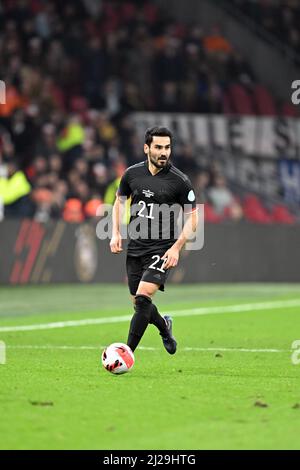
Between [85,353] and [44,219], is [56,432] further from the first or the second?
[44,219]

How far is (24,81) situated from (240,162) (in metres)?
6.80

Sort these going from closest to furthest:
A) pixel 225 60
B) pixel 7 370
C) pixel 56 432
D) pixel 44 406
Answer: pixel 56 432, pixel 44 406, pixel 7 370, pixel 225 60

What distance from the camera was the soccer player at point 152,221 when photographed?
34.8 ft

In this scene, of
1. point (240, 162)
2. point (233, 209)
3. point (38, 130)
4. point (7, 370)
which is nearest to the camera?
point (7, 370)

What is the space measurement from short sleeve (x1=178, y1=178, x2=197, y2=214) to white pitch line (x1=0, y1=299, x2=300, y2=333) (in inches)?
173

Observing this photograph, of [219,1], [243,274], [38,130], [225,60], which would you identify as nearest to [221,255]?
[243,274]

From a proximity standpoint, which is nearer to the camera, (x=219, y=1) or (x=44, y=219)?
(x=44, y=219)

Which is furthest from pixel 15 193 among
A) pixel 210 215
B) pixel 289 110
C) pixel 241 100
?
pixel 289 110

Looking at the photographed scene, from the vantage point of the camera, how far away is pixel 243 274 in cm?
2634

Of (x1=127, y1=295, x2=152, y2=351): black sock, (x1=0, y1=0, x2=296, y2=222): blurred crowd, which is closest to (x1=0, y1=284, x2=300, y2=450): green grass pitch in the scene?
(x1=127, y1=295, x2=152, y2=351): black sock

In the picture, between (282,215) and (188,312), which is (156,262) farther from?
(282,215)

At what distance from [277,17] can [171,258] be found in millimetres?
25485

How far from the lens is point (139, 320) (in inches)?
415

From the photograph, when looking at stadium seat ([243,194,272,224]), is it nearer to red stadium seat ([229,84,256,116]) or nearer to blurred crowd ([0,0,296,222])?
blurred crowd ([0,0,296,222])
